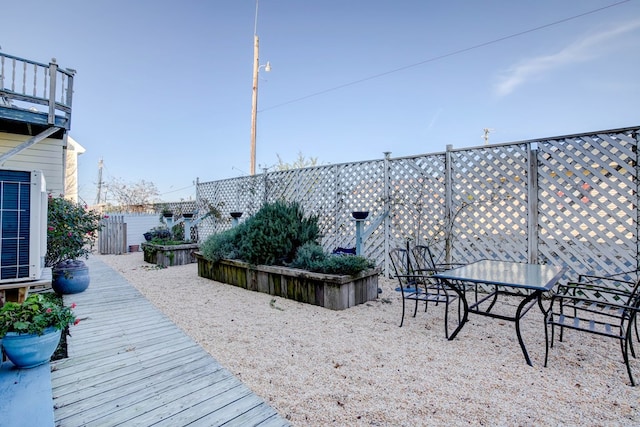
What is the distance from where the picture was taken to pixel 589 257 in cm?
358

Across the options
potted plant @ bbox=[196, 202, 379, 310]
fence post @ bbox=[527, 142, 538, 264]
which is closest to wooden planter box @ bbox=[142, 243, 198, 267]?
potted plant @ bbox=[196, 202, 379, 310]

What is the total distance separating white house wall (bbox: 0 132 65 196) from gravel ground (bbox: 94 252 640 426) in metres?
4.62

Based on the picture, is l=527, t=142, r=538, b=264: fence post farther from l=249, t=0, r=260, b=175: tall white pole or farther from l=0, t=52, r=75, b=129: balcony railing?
l=249, t=0, r=260, b=175: tall white pole

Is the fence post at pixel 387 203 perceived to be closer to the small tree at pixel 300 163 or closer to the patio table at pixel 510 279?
the patio table at pixel 510 279

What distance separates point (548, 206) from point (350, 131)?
6.52 m

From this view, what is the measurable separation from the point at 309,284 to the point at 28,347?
249 cm

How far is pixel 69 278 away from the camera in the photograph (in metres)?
3.91

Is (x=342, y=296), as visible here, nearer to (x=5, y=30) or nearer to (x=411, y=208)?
(x=411, y=208)

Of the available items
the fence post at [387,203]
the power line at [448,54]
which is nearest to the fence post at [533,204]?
the fence post at [387,203]

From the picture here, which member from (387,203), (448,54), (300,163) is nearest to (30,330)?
(387,203)

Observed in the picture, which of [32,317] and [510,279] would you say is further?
[510,279]

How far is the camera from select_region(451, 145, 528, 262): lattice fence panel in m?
4.06

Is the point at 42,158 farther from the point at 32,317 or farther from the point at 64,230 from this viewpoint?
the point at 32,317

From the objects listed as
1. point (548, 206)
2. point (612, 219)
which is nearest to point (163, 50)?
point (548, 206)
